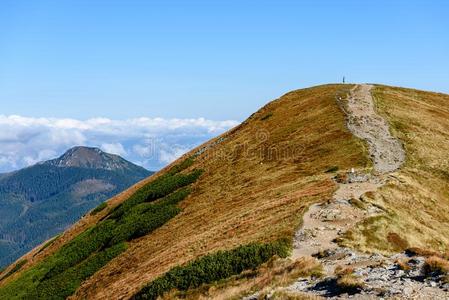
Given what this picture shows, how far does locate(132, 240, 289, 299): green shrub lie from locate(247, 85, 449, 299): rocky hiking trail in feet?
5.89

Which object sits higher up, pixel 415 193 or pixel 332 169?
pixel 332 169

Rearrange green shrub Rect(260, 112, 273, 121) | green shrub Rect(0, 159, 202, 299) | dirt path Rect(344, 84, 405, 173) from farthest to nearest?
green shrub Rect(260, 112, 273, 121) → green shrub Rect(0, 159, 202, 299) → dirt path Rect(344, 84, 405, 173)

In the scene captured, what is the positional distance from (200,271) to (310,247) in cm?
751

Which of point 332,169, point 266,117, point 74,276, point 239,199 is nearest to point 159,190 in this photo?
point 74,276

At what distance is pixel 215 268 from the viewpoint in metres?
27.5

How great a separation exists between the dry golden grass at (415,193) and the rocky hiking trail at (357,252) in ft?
3.82

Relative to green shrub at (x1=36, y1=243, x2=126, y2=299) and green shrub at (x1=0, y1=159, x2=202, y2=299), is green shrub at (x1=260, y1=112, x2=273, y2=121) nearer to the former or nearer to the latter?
green shrub at (x1=0, y1=159, x2=202, y2=299)

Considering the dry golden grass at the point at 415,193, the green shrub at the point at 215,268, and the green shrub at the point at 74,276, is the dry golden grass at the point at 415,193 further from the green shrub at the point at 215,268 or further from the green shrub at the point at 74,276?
the green shrub at the point at 74,276

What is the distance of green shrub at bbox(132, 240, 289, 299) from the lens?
88.8ft

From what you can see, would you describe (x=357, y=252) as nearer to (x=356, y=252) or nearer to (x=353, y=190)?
(x=356, y=252)

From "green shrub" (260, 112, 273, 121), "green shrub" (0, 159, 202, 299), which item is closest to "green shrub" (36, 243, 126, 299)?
"green shrub" (0, 159, 202, 299)

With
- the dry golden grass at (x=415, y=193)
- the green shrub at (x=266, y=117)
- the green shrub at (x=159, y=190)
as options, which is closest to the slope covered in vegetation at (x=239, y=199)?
the green shrub at (x=266, y=117)

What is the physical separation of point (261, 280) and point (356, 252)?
7.06 metres

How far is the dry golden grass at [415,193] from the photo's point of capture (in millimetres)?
31103
